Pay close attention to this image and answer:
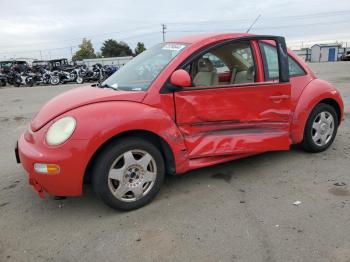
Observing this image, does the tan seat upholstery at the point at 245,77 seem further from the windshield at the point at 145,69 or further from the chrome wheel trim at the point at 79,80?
the chrome wheel trim at the point at 79,80

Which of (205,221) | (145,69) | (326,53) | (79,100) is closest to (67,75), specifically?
(145,69)

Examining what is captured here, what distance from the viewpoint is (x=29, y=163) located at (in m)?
3.03

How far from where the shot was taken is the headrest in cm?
376

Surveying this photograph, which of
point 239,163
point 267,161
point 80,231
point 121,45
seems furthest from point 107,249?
point 121,45

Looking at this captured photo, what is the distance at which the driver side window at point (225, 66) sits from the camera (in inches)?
148

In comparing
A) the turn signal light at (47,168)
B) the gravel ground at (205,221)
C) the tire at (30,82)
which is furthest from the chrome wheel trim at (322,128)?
the tire at (30,82)

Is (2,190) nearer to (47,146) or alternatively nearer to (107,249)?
(47,146)

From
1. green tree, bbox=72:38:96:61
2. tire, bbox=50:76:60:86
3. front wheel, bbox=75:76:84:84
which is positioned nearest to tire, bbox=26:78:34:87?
tire, bbox=50:76:60:86

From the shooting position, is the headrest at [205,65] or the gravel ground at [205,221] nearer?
the gravel ground at [205,221]

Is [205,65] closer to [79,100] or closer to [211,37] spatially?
[211,37]

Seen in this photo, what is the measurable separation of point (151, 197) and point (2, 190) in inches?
72.3

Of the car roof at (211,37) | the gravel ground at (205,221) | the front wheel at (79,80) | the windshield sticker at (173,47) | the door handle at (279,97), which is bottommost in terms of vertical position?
the gravel ground at (205,221)

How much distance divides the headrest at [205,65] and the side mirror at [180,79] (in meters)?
0.51

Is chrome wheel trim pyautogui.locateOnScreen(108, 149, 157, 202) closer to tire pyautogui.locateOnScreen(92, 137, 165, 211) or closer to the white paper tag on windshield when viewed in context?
tire pyautogui.locateOnScreen(92, 137, 165, 211)
